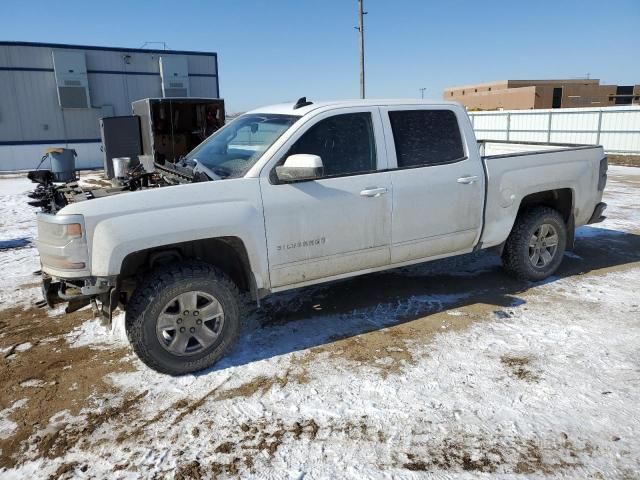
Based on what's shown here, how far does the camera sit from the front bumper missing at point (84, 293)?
11.2ft

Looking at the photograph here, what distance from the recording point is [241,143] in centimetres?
437

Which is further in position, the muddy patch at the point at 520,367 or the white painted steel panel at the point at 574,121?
the white painted steel panel at the point at 574,121

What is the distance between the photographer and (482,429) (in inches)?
119

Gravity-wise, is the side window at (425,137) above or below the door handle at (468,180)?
above

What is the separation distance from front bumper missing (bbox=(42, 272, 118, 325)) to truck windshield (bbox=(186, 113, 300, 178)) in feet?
4.01

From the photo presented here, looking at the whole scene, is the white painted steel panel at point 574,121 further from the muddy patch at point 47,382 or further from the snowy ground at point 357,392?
the muddy patch at point 47,382

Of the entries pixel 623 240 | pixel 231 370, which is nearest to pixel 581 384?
pixel 231 370

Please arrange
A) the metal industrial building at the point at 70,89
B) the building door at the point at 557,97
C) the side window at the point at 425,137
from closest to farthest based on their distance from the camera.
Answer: the side window at the point at 425,137 → the metal industrial building at the point at 70,89 → the building door at the point at 557,97

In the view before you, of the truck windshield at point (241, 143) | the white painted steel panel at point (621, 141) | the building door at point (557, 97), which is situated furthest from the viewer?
the building door at point (557, 97)

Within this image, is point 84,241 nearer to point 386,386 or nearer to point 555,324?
point 386,386

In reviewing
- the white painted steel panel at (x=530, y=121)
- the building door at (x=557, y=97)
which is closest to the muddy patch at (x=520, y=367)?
the white painted steel panel at (x=530, y=121)

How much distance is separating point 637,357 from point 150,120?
548 inches

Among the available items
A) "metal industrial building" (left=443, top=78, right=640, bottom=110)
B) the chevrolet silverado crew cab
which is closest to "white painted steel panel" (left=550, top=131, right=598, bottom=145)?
the chevrolet silverado crew cab

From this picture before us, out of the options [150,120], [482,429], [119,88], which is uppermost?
[119,88]
